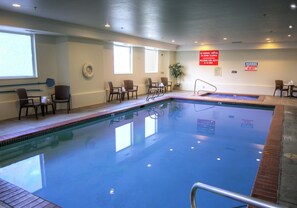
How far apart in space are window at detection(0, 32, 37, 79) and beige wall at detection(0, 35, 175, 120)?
169mm

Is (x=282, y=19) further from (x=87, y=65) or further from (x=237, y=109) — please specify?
(x=87, y=65)

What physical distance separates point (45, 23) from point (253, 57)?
968 cm

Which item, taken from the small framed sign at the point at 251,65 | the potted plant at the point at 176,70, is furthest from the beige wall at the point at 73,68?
the small framed sign at the point at 251,65

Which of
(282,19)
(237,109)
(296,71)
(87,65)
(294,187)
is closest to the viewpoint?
(294,187)

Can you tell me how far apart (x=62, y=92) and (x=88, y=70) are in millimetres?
1257

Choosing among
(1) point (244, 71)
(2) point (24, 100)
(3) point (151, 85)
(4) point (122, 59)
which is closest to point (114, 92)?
(4) point (122, 59)

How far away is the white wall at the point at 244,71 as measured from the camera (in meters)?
11.0

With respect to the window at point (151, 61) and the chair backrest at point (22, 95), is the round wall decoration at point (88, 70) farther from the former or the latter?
the window at point (151, 61)

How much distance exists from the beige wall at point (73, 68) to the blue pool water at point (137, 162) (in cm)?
181

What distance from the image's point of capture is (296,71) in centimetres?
1080

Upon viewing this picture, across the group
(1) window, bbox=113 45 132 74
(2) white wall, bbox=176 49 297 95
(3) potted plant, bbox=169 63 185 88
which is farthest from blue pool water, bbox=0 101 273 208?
(3) potted plant, bbox=169 63 185 88

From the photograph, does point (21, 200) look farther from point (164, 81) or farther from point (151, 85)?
point (164, 81)

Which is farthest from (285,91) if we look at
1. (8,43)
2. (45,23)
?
(8,43)

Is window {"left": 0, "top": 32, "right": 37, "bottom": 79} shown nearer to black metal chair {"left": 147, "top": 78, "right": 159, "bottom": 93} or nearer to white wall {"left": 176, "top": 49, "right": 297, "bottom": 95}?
black metal chair {"left": 147, "top": 78, "right": 159, "bottom": 93}
